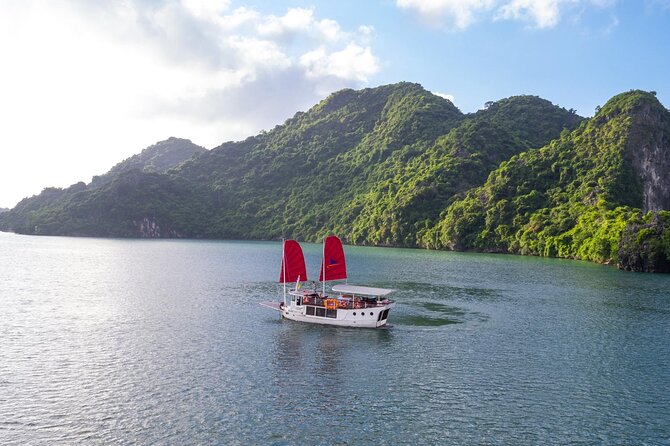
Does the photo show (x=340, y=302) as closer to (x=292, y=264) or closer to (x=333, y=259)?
(x=333, y=259)

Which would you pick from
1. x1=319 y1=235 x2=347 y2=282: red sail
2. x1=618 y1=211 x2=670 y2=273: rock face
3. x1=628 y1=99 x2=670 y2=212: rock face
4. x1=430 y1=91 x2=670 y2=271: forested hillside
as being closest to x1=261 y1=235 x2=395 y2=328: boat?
x1=319 y1=235 x2=347 y2=282: red sail

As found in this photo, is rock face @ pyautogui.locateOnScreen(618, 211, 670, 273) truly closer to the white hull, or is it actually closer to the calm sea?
the calm sea

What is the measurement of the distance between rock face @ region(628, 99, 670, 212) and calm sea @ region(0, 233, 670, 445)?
4941 inches

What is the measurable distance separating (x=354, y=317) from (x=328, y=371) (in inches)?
641

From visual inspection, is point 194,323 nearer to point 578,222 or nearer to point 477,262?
point 477,262

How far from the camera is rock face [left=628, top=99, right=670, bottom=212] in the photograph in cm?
18600

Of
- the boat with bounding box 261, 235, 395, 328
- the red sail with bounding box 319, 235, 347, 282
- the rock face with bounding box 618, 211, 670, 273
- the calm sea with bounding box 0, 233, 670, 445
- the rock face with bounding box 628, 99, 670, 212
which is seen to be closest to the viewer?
the calm sea with bounding box 0, 233, 670, 445

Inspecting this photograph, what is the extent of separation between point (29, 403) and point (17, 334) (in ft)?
69.4

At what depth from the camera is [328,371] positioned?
134ft

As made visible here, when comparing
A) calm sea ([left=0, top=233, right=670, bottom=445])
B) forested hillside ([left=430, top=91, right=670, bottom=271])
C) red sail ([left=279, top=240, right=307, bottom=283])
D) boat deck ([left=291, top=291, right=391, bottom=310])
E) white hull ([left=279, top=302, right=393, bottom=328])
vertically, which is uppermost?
forested hillside ([left=430, top=91, right=670, bottom=271])

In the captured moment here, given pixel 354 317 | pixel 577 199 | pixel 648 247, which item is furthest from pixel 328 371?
pixel 577 199

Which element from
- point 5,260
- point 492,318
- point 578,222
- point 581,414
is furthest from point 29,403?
point 578,222

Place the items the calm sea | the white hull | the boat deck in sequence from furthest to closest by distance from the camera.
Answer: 1. the boat deck
2. the white hull
3. the calm sea

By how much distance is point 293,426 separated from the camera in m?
30.2
